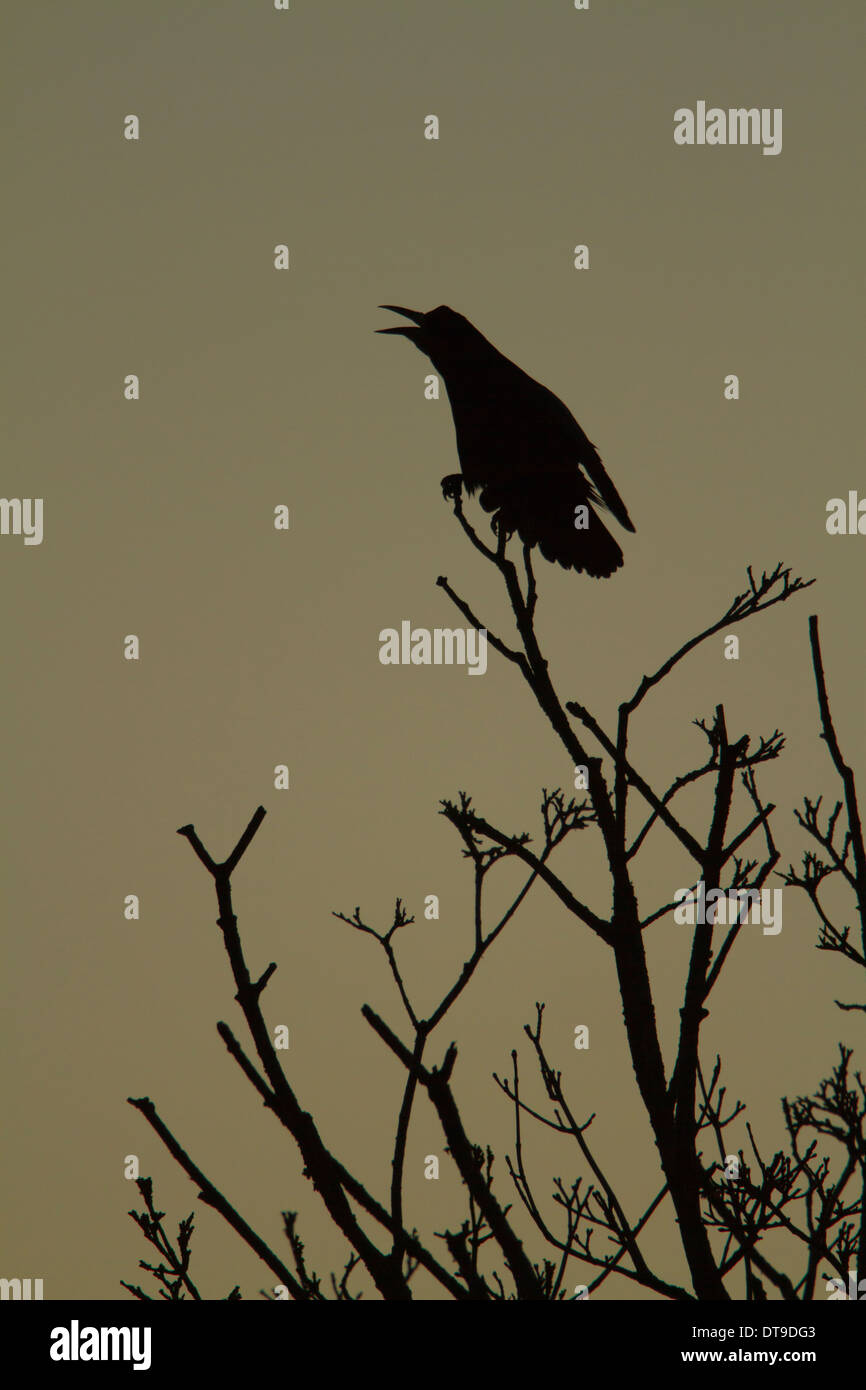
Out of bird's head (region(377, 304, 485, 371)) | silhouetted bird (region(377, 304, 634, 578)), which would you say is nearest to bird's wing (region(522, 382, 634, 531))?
silhouetted bird (region(377, 304, 634, 578))

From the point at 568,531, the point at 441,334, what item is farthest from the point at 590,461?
the point at 441,334

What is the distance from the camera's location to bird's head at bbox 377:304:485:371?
7676 millimetres

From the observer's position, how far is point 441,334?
795cm

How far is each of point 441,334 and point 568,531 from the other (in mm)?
2405

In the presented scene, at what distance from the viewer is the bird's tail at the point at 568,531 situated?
6.16 metres

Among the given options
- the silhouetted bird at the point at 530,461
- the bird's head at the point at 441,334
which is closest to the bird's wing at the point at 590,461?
the silhouetted bird at the point at 530,461

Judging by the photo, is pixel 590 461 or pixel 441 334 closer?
pixel 590 461

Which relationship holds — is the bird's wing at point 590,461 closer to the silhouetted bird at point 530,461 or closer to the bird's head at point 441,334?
the silhouetted bird at point 530,461

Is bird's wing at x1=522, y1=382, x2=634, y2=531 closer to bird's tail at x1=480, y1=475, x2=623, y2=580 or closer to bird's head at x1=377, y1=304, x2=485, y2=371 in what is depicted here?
bird's tail at x1=480, y1=475, x2=623, y2=580

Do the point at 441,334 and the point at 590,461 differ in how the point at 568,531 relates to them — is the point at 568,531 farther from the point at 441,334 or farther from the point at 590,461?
the point at 441,334

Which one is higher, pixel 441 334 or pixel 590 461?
pixel 441 334
